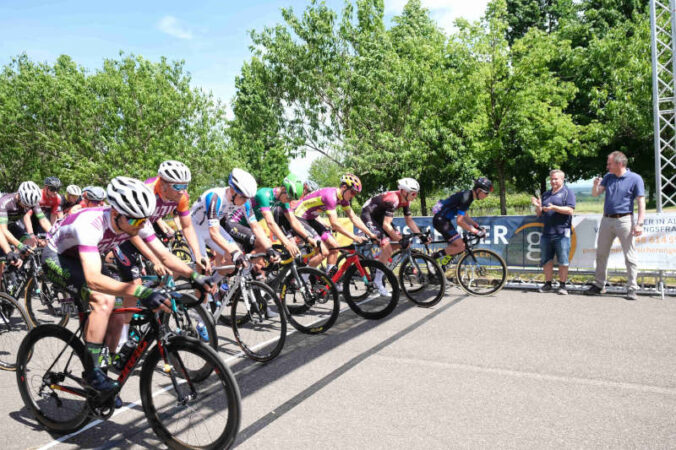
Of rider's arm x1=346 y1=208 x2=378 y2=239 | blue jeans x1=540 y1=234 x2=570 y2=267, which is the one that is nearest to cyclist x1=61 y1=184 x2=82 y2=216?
rider's arm x1=346 y1=208 x2=378 y2=239

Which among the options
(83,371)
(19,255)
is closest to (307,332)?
(83,371)

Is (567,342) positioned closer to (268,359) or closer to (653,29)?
(268,359)

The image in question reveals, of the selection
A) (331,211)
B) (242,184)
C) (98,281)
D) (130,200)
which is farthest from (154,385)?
(331,211)

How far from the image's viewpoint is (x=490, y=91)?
21.2 meters

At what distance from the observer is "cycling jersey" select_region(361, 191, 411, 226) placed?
26.3 ft

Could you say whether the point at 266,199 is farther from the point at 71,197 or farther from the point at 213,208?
the point at 71,197

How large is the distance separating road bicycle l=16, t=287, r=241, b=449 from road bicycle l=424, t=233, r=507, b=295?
5.75 m

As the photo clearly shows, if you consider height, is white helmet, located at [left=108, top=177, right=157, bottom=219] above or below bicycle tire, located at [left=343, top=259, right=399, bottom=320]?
above

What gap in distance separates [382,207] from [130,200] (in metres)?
5.26

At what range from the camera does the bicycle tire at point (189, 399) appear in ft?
9.37

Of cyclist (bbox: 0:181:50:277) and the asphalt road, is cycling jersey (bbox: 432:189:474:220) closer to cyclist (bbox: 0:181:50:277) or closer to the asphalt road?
the asphalt road

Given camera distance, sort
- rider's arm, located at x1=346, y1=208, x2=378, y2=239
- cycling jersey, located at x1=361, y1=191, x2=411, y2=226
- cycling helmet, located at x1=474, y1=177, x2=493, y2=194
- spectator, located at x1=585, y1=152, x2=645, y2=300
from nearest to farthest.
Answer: rider's arm, located at x1=346, y1=208, x2=378, y2=239, spectator, located at x1=585, y1=152, x2=645, y2=300, cycling helmet, located at x1=474, y1=177, x2=493, y2=194, cycling jersey, located at x1=361, y1=191, x2=411, y2=226

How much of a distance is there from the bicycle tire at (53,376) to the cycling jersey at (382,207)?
209 inches

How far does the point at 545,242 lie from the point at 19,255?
7839 mm
